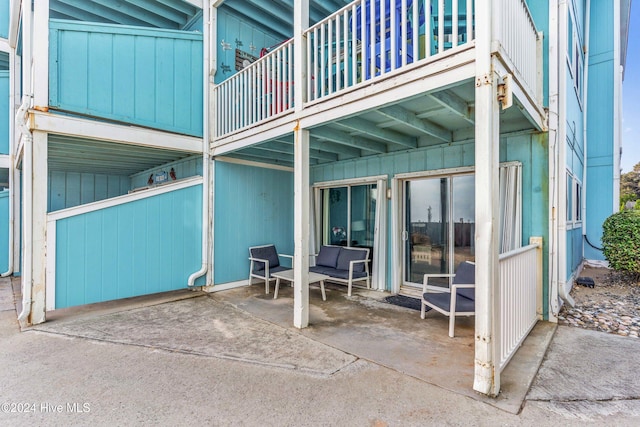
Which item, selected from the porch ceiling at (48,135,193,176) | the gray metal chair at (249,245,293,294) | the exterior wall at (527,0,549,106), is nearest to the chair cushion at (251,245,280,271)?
the gray metal chair at (249,245,293,294)

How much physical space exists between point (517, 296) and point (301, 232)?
2.27m

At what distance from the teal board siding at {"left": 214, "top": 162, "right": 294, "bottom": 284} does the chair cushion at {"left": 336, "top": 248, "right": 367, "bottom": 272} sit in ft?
4.47

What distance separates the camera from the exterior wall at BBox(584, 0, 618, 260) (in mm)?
7484

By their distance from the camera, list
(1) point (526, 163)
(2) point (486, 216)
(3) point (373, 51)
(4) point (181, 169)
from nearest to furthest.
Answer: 1. (2) point (486, 216)
2. (3) point (373, 51)
3. (1) point (526, 163)
4. (4) point (181, 169)

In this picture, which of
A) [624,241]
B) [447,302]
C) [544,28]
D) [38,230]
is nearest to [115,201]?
[38,230]

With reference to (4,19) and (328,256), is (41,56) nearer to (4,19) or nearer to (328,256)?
(4,19)

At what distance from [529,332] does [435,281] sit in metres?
1.62

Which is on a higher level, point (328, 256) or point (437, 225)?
point (437, 225)

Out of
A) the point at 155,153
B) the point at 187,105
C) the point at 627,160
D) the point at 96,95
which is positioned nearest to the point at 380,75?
the point at 187,105

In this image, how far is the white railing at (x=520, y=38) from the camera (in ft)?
8.06

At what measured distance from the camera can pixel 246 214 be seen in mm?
5773

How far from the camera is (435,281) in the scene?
4.94 m

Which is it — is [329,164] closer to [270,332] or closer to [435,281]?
[435,281]

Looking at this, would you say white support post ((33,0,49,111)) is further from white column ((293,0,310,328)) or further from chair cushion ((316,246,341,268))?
chair cushion ((316,246,341,268))
